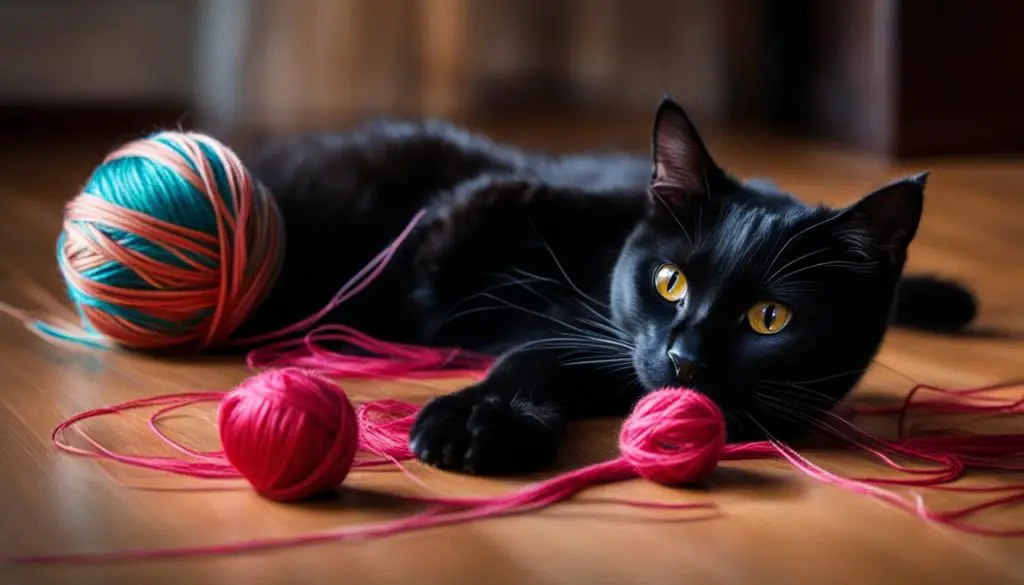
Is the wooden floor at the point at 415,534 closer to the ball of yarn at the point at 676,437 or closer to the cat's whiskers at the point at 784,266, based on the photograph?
the ball of yarn at the point at 676,437

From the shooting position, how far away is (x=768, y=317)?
1298 millimetres

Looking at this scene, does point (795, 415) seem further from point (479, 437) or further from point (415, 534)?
point (415, 534)

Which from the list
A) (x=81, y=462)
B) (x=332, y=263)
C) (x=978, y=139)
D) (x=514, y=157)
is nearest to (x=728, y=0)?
(x=978, y=139)

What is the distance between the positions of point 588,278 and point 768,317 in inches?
12.8

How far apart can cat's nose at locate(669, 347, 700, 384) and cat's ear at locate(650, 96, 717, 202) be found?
0.24m

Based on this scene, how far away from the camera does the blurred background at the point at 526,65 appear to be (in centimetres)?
349

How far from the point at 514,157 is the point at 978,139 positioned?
7.11 ft

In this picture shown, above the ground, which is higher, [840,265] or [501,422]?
[840,265]

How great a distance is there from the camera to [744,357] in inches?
50.1

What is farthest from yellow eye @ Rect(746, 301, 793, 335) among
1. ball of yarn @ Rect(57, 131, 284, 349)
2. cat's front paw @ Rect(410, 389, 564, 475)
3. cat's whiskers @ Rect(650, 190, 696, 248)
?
ball of yarn @ Rect(57, 131, 284, 349)

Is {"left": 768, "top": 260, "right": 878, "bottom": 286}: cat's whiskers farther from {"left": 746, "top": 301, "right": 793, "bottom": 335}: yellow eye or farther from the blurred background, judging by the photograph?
the blurred background

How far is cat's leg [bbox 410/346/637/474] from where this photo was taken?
1206 mm

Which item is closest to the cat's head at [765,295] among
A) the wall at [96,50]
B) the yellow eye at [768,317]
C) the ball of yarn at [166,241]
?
the yellow eye at [768,317]

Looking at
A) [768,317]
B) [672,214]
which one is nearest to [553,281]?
[672,214]
